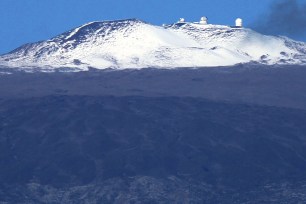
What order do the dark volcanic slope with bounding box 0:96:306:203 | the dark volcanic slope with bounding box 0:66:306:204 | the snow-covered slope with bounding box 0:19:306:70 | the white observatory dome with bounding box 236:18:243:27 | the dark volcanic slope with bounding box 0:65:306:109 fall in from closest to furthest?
1. the dark volcanic slope with bounding box 0:96:306:203
2. the dark volcanic slope with bounding box 0:66:306:204
3. the dark volcanic slope with bounding box 0:65:306:109
4. the snow-covered slope with bounding box 0:19:306:70
5. the white observatory dome with bounding box 236:18:243:27

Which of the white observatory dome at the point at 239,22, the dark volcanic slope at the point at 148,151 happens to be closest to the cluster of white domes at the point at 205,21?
the white observatory dome at the point at 239,22

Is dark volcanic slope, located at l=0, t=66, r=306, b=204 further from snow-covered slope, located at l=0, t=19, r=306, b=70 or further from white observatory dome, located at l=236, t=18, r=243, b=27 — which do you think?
white observatory dome, located at l=236, t=18, r=243, b=27

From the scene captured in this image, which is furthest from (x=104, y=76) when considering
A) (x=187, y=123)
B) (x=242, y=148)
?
(x=242, y=148)

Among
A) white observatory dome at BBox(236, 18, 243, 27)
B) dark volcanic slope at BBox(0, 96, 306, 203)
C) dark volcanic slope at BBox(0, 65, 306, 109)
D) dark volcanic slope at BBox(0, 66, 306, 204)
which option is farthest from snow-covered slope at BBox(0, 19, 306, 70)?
dark volcanic slope at BBox(0, 96, 306, 203)

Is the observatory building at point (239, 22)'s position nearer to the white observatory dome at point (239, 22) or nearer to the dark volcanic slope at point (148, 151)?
the white observatory dome at point (239, 22)

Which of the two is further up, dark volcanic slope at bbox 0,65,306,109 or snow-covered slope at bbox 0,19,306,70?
snow-covered slope at bbox 0,19,306,70

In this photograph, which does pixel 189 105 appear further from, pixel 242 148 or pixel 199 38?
pixel 199 38

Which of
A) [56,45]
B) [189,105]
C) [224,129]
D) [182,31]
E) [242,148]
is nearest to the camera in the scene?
[242,148]
